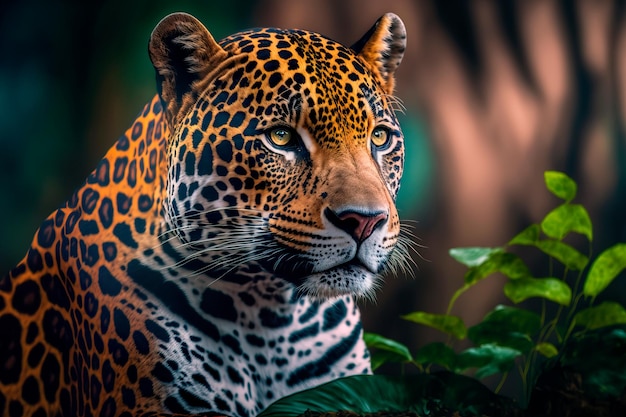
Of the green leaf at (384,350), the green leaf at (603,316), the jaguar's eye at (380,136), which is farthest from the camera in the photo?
the green leaf at (603,316)

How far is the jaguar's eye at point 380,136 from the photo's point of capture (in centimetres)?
263

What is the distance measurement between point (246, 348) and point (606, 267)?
1704 millimetres

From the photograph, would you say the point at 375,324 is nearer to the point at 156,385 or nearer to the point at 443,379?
the point at 443,379

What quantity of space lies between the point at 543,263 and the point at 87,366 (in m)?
2.18

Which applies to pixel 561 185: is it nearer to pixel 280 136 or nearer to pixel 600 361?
pixel 600 361

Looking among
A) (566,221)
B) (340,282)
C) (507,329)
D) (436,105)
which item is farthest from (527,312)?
(340,282)

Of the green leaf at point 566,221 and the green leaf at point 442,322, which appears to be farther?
the green leaf at point 566,221

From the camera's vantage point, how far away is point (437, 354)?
10.9 feet

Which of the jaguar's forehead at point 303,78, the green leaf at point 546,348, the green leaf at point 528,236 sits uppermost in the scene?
the jaguar's forehead at point 303,78

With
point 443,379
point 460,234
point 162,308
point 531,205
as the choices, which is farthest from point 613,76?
point 162,308

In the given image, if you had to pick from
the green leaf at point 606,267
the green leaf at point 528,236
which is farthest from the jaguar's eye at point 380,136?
the green leaf at point 606,267

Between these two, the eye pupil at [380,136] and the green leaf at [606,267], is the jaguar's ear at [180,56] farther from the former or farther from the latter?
the green leaf at [606,267]

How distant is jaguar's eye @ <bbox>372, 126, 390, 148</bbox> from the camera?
2.63 m

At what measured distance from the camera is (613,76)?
→ 3.84 metres
